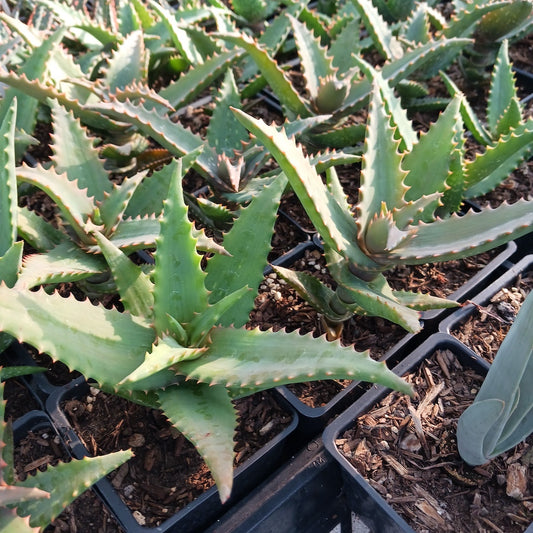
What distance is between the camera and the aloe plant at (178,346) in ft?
2.41

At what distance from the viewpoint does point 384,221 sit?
0.86m

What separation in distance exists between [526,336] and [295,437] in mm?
468

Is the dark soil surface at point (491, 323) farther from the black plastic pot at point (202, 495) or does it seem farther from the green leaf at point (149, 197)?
the green leaf at point (149, 197)

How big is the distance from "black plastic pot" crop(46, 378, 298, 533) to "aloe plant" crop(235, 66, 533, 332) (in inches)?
10.8

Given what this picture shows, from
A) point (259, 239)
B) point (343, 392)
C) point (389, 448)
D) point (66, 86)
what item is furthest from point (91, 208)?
point (389, 448)

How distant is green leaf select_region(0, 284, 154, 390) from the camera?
0.74m

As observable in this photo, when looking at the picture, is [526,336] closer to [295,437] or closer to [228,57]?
[295,437]

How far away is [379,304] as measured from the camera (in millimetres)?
884

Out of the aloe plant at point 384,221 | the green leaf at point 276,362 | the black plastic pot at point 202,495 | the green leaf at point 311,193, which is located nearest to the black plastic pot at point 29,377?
the black plastic pot at point 202,495

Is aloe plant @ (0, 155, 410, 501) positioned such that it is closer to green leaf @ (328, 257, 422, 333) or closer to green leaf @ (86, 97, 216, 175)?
green leaf @ (328, 257, 422, 333)

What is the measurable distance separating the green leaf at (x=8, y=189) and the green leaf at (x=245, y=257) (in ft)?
1.09

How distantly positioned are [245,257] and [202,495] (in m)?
0.40

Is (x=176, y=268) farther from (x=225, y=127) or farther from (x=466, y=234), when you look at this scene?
(x=225, y=127)

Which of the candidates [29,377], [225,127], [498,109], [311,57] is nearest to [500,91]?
[498,109]
